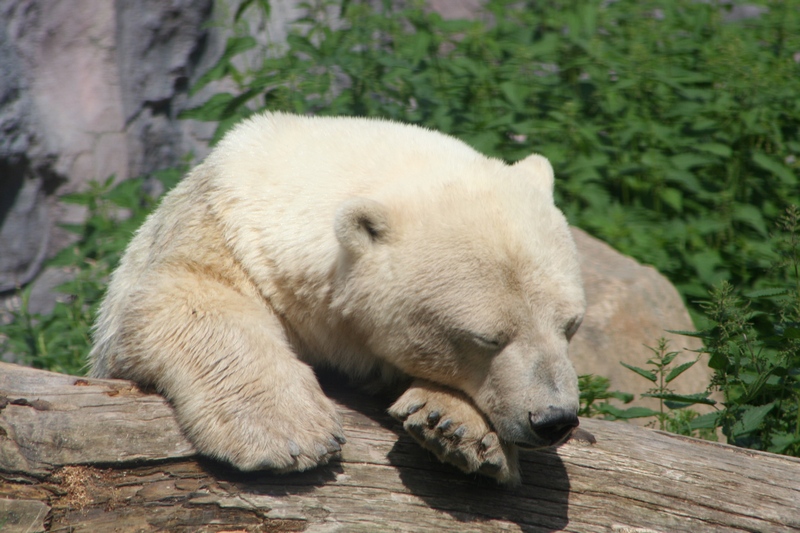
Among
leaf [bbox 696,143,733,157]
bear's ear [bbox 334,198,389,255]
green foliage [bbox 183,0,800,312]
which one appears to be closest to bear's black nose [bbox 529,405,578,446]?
bear's ear [bbox 334,198,389,255]

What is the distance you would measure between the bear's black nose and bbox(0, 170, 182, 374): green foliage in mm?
2644

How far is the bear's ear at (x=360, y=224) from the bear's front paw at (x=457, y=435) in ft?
1.72

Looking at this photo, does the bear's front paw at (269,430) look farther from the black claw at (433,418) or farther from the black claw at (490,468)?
the black claw at (490,468)

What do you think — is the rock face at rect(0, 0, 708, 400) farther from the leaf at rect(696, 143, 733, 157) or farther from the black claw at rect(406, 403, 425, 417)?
the black claw at rect(406, 403, 425, 417)

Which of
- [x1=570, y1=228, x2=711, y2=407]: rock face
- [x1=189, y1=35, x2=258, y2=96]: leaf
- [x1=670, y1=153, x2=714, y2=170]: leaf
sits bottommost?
[x1=570, y1=228, x2=711, y2=407]: rock face

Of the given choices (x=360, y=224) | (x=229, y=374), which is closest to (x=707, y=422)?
(x=360, y=224)

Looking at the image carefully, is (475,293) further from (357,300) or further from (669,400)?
(669,400)

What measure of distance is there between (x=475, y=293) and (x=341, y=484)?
2.38 feet

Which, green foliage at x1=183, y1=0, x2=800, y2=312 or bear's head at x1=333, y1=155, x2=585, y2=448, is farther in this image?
green foliage at x1=183, y1=0, x2=800, y2=312

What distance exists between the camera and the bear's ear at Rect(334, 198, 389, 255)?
247cm

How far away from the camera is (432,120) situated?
482cm

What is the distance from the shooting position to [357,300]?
102 inches

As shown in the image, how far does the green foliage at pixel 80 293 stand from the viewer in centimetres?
415

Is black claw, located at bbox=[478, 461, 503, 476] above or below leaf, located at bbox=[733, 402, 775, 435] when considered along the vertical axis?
above
